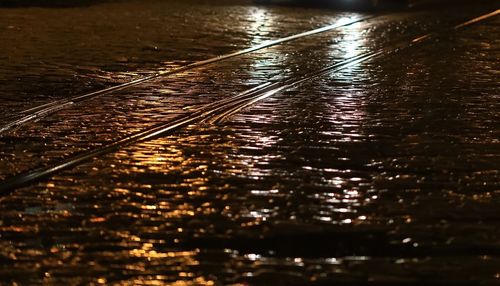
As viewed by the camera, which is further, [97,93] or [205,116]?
[97,93]

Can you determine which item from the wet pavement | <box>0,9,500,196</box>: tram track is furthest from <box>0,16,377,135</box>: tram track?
<box>0,9,500,196</box>: tram track

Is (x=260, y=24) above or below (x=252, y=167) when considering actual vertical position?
below

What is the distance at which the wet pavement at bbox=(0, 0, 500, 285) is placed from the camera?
524cm

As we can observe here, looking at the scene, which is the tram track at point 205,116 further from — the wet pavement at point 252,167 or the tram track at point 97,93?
the tram track at point 97,93

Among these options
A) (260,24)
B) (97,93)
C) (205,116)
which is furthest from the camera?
(260,24)

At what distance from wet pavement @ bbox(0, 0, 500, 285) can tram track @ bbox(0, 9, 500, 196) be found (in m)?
0.03

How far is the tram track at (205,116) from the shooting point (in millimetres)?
7066

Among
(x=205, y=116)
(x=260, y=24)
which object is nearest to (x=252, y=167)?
(x=205, y=116)

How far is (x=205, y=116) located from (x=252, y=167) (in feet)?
7.43

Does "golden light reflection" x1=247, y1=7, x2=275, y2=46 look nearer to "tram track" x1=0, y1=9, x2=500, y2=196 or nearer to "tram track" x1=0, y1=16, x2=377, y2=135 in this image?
"tram track" x1=0, y1=16, x2=377, y2=135

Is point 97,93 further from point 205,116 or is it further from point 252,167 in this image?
point 252,167

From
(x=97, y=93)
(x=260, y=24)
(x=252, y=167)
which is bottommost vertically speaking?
(x=260, y=24)

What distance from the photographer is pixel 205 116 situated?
949cm

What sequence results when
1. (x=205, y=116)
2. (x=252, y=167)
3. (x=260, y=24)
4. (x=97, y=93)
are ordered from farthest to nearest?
(x=260, y=24), (x=97, y=93), (x=205, y=116), (x=252, y=167)
